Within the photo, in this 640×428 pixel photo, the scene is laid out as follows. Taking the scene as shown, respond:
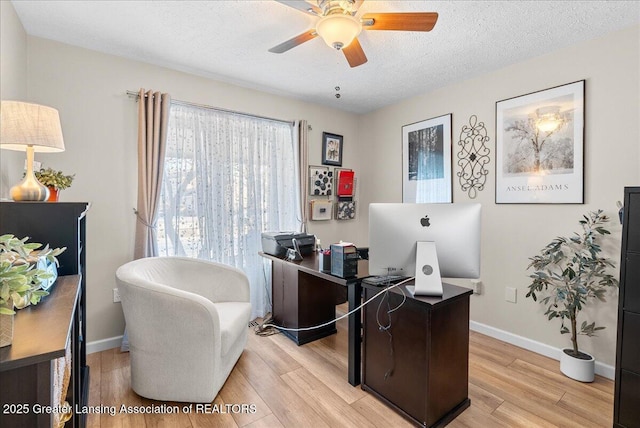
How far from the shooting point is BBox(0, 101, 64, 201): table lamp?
139 cm

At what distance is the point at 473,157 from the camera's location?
9.81 feet

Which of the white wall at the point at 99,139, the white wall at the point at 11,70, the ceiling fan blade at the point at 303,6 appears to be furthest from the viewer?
the white wall at the point at 99,139

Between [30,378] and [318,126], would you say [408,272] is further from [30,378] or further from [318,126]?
[318,126]

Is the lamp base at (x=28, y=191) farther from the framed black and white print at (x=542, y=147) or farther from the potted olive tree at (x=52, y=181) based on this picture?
the framed black and white print at (x=542, y=147)

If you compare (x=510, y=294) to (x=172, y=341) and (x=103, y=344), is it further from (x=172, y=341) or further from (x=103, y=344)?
(x=103, y=344)

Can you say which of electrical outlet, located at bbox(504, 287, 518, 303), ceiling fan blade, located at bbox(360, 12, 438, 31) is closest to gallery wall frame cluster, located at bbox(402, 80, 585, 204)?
electrical outlet, located at bbox(504, 287, 518, 303)

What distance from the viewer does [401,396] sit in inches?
68.4

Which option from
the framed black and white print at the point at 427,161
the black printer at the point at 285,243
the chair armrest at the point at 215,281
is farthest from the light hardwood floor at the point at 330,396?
the framed black and white print at the point at 427,161

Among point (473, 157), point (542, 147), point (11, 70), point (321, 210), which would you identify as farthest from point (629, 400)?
point (11, 70)

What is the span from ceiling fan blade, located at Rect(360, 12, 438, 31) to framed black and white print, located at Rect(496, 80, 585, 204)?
4.93 ft

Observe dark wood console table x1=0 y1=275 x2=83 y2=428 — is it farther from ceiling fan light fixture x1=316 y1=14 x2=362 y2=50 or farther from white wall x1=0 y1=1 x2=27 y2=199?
ceiling fan light fixture x1=316 y1=14 x2=362 y2=50

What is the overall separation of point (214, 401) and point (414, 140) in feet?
Answer: 10.5

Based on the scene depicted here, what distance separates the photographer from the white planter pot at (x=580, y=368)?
6.92 ft

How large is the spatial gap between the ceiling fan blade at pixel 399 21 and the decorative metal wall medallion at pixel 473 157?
5.20 ft
